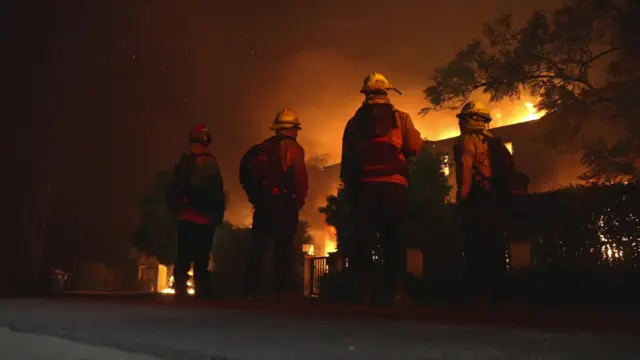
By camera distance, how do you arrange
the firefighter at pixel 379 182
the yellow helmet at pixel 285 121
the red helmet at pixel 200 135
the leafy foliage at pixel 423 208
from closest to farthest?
the firefighter at pixel 379 182 < the yellow helmet at pixel 285 121 < the red helmet at pixel 200 135 < the leafy foliage at pixel 423 208

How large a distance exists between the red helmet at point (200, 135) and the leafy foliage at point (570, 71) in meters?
4.21

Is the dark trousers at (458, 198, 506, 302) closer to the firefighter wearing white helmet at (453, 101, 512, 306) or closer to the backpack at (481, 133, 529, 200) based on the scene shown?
the firefighter wearing white helmet at (453, 101, 512, 306)

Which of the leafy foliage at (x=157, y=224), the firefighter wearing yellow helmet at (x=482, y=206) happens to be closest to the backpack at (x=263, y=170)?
the firefighter wearing yellow helmet at (x=482, y=206)

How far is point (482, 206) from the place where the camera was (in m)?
4.17

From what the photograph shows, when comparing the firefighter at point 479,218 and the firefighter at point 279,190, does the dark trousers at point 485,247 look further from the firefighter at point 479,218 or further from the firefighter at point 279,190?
the firefighter at point 279,190

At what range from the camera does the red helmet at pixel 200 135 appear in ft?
18.2

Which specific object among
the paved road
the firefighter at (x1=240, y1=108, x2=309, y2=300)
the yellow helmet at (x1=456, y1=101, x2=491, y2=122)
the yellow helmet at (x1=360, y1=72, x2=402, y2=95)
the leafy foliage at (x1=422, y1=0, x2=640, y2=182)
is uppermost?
the leafy foliage at (x1=422, y1=0, x2=640, y2=182)

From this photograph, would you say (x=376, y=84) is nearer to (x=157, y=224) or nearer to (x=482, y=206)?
(x=482, y=206)

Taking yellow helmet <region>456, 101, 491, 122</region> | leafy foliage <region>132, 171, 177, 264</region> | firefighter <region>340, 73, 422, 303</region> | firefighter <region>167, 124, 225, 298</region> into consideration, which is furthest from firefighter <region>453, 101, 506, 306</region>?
leafy foliage <region>132, 171, 177, 264</region>

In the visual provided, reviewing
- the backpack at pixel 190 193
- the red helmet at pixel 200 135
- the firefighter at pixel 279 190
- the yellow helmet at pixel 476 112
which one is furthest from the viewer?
the red helmet at pixel 200 135

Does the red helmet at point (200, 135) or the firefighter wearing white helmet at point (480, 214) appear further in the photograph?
the red helmet at point (200, 135)

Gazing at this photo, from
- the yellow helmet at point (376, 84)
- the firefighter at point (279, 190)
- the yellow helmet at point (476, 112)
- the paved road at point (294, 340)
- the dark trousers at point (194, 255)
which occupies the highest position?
the yellow helmet at point (376, 84)

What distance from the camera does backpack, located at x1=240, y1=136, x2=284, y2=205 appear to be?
496 centimetres

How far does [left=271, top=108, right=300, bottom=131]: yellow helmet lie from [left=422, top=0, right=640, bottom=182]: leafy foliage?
386cm
